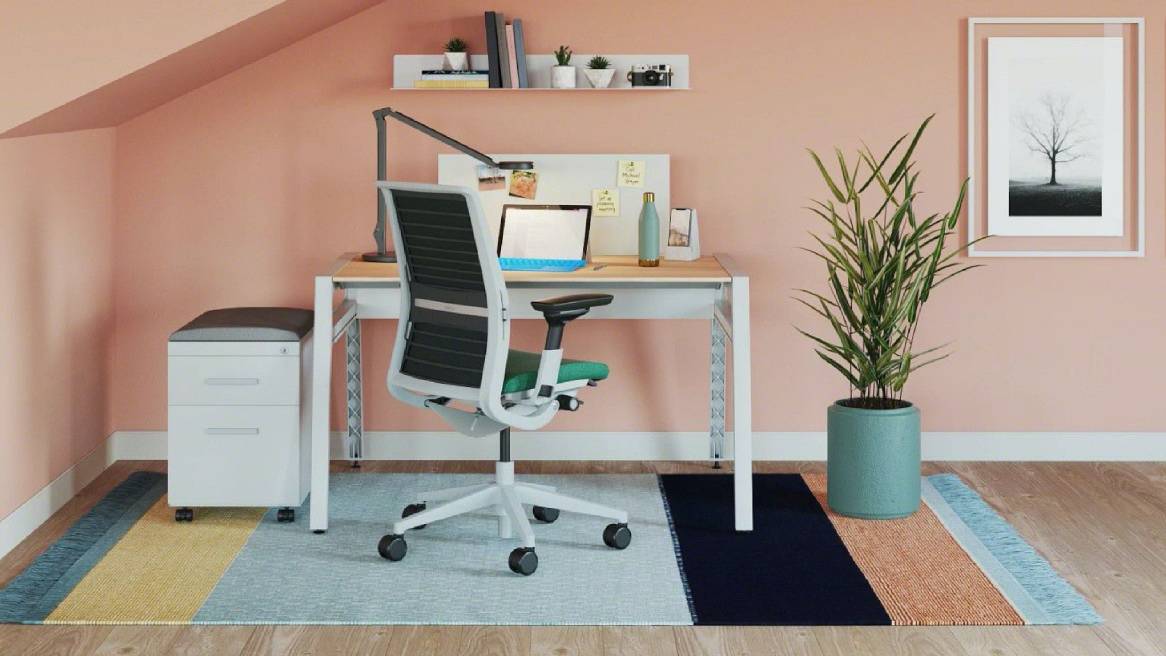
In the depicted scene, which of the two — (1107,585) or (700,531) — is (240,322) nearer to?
(700,531)

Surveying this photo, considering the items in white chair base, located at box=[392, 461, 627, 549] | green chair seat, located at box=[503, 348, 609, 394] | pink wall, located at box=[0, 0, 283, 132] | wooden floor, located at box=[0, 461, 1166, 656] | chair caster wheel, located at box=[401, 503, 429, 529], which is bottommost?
wooden floor, located at box=[0, 461, 1166, 656]

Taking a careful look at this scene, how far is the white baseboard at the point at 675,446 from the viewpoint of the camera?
Answer: 4.92 meters

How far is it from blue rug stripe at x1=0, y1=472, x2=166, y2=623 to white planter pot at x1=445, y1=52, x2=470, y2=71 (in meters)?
1.70

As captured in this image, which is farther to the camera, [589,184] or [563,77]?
[589,184]

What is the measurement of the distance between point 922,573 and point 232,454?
1999mm

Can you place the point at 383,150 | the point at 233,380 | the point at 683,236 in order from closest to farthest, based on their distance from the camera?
the point at 233,380 < the point at 383,150 < the point at 683,236

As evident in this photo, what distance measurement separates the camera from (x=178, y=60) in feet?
13.1

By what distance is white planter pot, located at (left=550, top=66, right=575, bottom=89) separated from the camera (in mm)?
4680

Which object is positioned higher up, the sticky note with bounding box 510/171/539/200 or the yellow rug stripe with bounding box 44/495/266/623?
the sticky note with bounding box 510/171/539/200

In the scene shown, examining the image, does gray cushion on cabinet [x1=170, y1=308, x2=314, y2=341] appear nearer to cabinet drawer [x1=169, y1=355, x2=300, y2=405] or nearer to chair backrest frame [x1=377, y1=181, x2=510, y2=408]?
cabinet drawer [x1=169, y1=355, x2=300, y2=405]

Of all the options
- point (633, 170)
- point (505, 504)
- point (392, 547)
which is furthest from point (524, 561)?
point (633, 170)

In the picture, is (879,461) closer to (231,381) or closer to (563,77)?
(563,77)

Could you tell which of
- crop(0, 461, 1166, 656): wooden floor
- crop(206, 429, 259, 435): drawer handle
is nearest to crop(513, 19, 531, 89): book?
crop(206, 429, 259, 435): drawer handle

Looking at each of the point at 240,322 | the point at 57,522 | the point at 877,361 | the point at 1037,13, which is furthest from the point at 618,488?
the point at 1037,13
